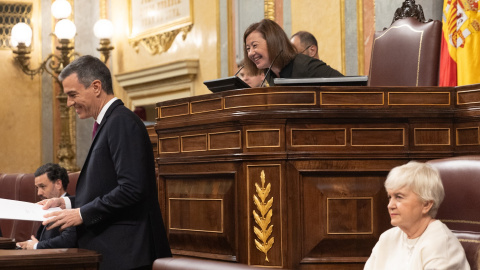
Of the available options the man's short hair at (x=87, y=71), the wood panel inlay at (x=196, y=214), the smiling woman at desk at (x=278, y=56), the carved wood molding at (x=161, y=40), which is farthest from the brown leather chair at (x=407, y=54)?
the carved wood molding at (x=161, y=40)

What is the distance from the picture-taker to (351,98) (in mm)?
3947

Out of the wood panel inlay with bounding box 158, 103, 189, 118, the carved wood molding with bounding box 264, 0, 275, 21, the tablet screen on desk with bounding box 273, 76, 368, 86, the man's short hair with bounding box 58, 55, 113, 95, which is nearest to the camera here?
the man's short hair with bounding box 58, 55, 113, 95

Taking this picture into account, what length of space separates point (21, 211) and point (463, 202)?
149 centimetres

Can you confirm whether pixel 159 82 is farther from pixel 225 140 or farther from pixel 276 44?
pixel 225 140

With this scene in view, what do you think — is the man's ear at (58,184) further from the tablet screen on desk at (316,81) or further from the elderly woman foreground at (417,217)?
the elderly woman foreground at (417,217)

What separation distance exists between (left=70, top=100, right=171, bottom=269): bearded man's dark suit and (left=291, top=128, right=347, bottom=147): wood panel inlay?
1.11m

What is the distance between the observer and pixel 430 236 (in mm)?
2764

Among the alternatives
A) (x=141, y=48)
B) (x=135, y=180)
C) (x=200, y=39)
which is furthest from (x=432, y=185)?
(x=141, y=48)

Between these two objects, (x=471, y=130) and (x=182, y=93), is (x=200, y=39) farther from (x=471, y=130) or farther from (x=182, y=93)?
(x=471, y=130)

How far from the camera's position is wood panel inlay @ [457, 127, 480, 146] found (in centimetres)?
393

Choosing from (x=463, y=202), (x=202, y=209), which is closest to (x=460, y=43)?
(x=202, y=209)

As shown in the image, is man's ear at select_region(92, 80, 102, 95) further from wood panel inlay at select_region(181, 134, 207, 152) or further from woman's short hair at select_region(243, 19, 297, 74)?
woman's short hair at select_region(243, 19, 297, 74)

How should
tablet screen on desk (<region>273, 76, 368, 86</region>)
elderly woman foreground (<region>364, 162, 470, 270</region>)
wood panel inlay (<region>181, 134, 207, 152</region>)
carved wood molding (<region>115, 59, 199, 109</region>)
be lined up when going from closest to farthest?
elderly woman foreground (<region>364, 162, 470, 270</region>)
tablet screen on desk (<region>273, 76, 368, 86</region>)
wood panel inlay (<region>181, 134, 207, 152</region>)
carved wood molding (<region>115, 59, 199, 109</region>)

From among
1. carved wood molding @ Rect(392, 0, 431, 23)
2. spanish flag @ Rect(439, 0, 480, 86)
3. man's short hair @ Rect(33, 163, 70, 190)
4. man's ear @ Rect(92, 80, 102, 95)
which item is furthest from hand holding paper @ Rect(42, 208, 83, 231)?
spanish flag @ Rect(439, 0, 480, 86)
